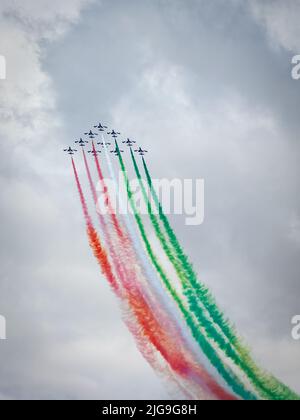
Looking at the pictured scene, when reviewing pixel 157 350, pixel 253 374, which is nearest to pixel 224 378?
pixel 253 374

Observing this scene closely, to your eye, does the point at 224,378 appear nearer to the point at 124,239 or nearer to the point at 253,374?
the point at 253,374
